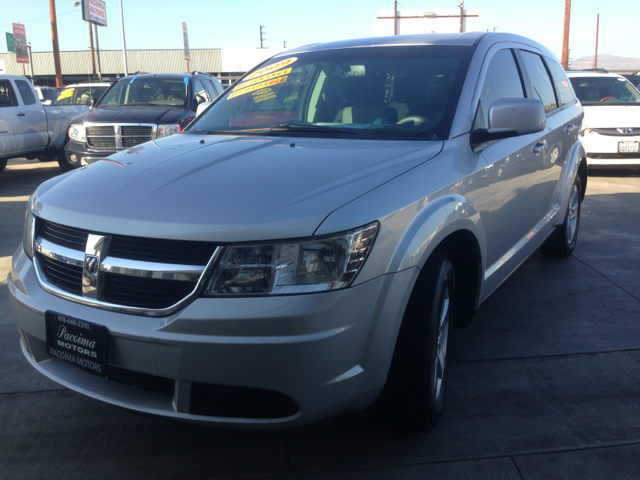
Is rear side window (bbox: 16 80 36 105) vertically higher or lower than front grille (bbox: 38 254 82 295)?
higher

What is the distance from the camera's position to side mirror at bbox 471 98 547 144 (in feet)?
9.22

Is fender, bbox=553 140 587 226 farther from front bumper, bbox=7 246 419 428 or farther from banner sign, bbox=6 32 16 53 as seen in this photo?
banner sign, bbox=6 32 16 53

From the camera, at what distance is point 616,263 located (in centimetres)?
500

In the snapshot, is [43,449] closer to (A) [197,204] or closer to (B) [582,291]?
(A) [197,204]

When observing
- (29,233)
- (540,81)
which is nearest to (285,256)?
(29,233)

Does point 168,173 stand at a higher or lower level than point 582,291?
higher

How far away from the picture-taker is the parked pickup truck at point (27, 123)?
9.68m

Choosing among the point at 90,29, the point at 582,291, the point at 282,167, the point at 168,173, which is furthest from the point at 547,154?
the point at 90,29

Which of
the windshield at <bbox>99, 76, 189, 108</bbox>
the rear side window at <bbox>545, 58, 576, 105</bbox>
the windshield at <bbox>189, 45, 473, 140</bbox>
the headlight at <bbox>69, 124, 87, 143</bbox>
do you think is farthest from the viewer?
the windshield at <bbox>99, 76, 189, 108</bbox>

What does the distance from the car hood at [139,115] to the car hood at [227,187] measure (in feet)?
20.6

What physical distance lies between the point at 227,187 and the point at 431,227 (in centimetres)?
78

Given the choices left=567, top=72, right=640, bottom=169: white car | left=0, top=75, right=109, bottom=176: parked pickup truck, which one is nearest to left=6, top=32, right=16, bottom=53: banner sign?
left=0, top=75, right=109, bottom=176: parked pickup truck

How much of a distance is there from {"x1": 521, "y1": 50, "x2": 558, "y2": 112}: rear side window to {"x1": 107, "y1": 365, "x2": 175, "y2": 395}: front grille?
2932mm

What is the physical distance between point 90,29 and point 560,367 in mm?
39332
